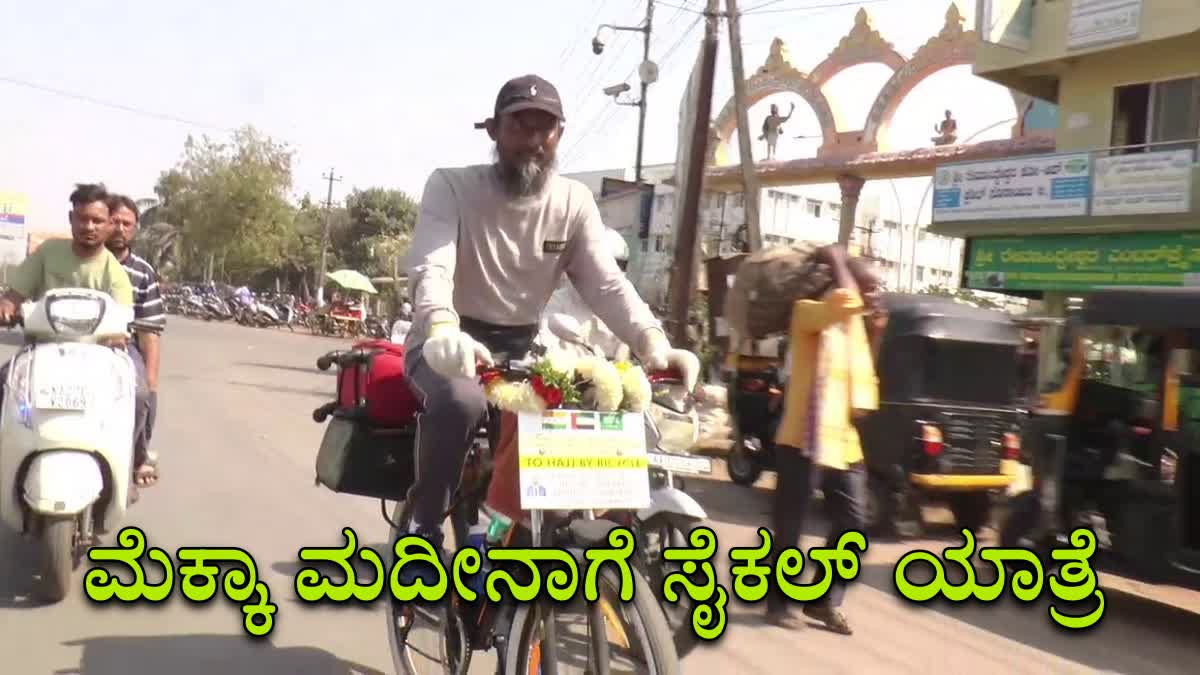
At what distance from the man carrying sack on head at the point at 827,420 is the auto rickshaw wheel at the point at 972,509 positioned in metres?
2.77

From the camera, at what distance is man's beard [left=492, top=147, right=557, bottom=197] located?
3133 mm

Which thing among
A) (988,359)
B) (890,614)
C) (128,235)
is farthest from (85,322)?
(988,359)

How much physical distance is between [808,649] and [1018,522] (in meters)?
2.25

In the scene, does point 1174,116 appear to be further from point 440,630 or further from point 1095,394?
point 440,630

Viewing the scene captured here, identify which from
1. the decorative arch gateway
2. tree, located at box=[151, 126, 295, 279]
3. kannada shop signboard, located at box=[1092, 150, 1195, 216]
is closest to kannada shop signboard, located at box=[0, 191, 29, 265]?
tree, located at box=[151, 126, 295, 279]

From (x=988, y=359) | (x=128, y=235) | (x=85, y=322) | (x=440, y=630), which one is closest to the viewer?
(x=440, y=630)

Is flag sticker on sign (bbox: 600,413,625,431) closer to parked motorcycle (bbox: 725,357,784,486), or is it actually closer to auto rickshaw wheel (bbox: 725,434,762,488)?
parked motorcycle (bbox: 725,357,784,486)

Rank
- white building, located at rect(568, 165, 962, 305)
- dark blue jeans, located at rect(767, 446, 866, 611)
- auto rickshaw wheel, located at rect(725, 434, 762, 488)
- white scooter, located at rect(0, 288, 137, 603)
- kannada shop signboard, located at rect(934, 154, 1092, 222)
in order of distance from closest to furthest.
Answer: white scooter, located at rect(0, 288, 137, 603) → dark blue jeans, located at rect(767, 446, 866, 611) → auto rickshaw wheel, located at rect(725, 434, 762, 488) → kannada shop signboard, located at rect(934, 154, 1092, 222) → white building, located at rect(568, 165, 962, 305)

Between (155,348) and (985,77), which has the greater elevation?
(985,77)

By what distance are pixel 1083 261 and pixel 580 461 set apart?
16.8 metres

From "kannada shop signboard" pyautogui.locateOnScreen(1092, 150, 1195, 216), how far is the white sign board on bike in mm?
15243

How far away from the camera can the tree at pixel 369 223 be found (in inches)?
2160

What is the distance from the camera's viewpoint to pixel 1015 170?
17812mm

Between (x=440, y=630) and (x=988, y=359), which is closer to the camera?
(x=440, y=630)
